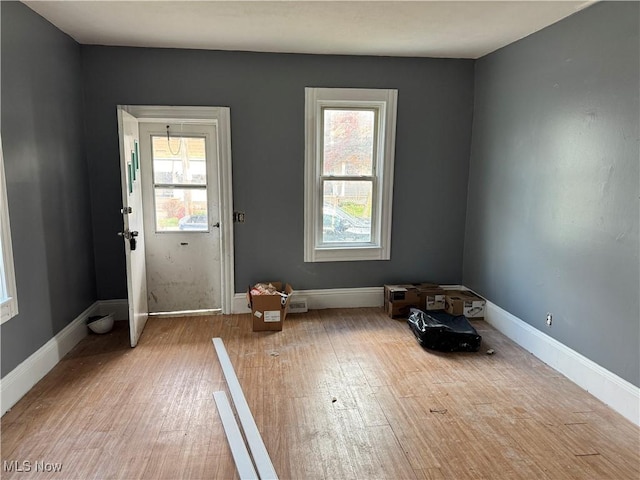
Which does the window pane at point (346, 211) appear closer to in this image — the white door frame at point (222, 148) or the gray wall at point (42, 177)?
the white door frame at point (222, 148)

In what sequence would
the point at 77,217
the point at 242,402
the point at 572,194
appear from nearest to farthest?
the point at 242,402 → the point at 572,194 → the point at 77,217

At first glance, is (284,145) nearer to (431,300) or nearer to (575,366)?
(431,300)

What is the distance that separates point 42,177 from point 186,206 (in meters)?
1.32

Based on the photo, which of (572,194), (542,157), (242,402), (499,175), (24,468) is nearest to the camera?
(24,468)

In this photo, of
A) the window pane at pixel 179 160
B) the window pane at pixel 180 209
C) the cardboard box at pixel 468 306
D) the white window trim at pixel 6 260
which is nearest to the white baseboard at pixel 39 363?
the white window trim at pixel 6 260

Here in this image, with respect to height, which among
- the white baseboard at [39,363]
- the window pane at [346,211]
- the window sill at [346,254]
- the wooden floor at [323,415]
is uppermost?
the window pane at [346,211]

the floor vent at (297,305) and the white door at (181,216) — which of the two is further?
the floor vent at (297,305)

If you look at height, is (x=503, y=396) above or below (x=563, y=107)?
below

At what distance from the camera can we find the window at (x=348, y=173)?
4188 mm

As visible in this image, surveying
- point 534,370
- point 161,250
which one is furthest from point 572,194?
point 161,250

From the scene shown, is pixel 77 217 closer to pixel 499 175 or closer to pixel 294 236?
pixel 294 236

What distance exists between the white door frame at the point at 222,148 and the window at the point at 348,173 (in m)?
0.76

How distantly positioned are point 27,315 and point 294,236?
234 cm

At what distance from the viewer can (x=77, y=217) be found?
3664mm
